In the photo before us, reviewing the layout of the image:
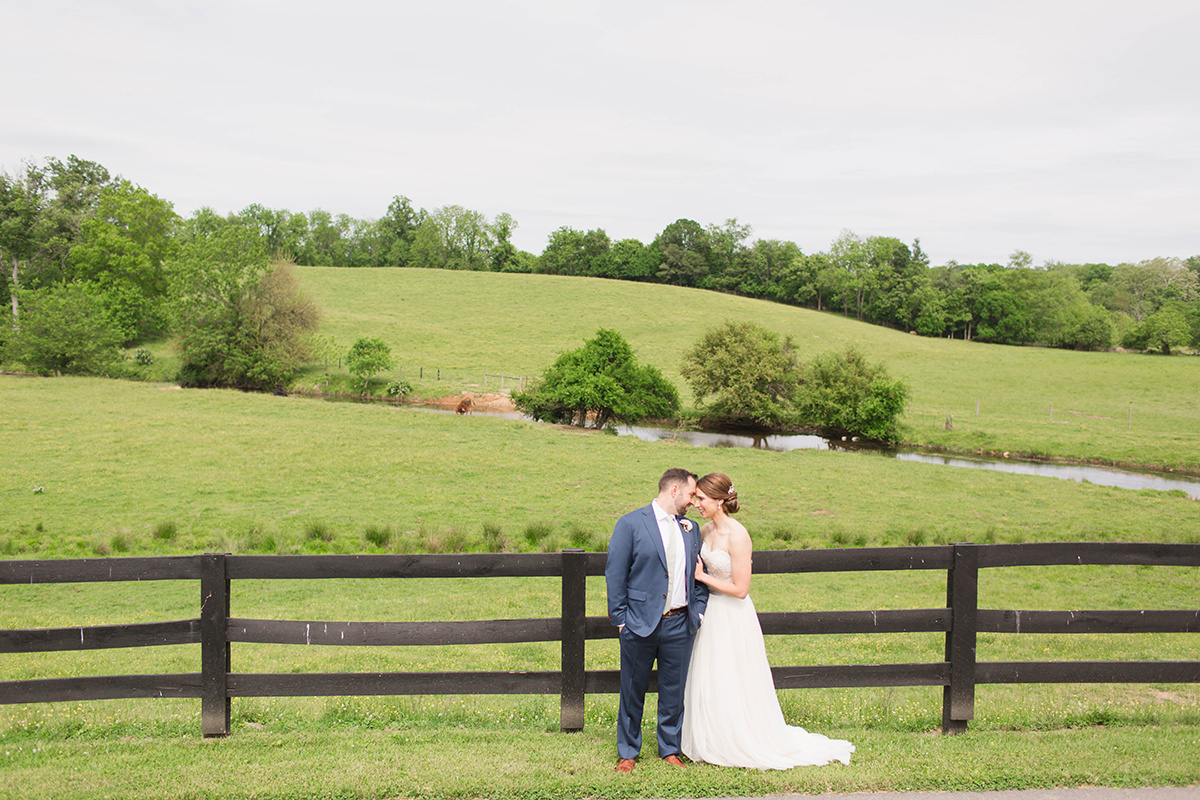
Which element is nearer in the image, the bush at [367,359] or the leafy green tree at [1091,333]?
the bush at [367,359]

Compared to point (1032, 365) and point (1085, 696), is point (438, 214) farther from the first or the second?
point (1085, 696)

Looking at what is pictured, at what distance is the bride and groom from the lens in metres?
5.20

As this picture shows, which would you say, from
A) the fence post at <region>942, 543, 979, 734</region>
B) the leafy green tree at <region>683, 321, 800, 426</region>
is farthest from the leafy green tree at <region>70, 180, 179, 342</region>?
the fence post at <region>942, 543, 979, 734</region>

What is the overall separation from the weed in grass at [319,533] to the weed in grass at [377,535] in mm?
816

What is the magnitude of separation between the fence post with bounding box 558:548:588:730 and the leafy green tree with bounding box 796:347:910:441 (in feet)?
126

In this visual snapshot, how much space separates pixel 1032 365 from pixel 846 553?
78.5 metres

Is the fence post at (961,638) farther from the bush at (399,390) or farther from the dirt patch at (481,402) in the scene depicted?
the bush at (399,390)

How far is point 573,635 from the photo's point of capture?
18.7 ft

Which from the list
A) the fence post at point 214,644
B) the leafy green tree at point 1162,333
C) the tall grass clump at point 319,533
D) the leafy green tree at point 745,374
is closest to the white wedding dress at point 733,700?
the fence post at point 214,644

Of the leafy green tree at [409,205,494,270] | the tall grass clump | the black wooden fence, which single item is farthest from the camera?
the leafy green tree at [409,205,494,270]

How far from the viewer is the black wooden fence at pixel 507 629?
18.1 ft

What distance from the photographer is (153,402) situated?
40375mm

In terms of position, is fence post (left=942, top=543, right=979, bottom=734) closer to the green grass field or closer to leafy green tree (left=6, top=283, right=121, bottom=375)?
the green grass field

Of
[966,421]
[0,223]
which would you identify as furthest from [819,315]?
[0,223]
